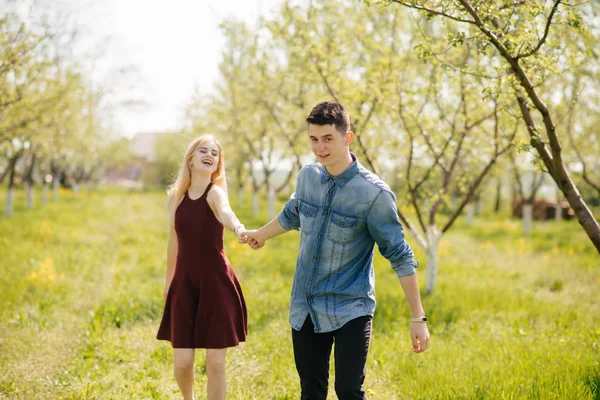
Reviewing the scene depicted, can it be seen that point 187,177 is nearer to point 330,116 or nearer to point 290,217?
point 290,217

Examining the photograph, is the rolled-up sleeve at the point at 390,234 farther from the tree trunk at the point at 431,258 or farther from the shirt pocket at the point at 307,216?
the tree trunk at the point at 431,258

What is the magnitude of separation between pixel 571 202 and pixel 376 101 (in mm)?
4005

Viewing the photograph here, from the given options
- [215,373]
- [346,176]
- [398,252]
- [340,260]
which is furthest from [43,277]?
[398,252]

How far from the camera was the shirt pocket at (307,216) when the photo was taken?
3.40 meters

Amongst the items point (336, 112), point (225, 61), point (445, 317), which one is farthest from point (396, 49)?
point (225, 61)

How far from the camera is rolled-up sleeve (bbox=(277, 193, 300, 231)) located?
145 inches

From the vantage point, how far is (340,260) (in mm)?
3295

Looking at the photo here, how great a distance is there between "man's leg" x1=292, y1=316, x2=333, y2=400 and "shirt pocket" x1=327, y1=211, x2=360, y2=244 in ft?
1.83

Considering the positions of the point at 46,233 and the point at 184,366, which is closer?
the point at 184,366

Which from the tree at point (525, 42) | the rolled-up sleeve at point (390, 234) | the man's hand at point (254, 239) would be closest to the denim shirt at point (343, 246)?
the rolled-up sleeve at point (390, 234)

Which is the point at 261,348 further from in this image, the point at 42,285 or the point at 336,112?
the point at 42,285

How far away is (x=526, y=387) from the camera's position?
14.9 ft

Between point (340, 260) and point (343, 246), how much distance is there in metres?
0.09

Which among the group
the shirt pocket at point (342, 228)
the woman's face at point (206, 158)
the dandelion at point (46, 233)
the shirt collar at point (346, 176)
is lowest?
the dandelion at point (46, 233)
